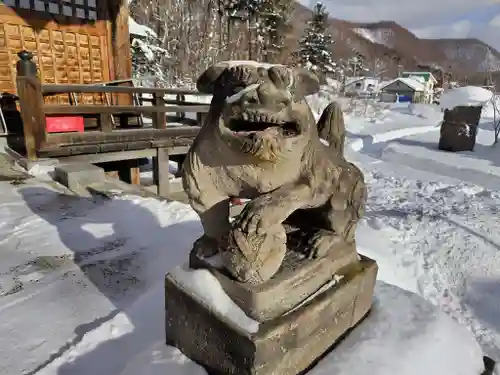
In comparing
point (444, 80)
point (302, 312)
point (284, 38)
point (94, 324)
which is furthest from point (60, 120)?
point (444, 80)

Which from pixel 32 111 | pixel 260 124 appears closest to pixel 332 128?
pixel 260 124

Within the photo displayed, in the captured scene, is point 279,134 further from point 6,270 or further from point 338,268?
point 6,270

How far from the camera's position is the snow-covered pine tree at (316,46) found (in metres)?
28.0

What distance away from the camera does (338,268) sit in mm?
1768

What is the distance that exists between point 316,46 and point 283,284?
29.1m

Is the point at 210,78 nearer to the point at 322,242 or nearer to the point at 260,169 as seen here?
the point at 260,169

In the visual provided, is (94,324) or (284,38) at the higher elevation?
(284,38)

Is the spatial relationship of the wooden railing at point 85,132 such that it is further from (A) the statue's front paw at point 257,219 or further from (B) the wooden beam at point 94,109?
(A) the statue's front paw at point 257,219

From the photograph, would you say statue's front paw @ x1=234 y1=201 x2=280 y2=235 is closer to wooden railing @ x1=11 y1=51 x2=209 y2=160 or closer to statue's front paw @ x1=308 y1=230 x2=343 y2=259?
statue's front paw @ x1=308 y1=230 x2=343 y2=259

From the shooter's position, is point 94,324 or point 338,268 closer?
point 338,268

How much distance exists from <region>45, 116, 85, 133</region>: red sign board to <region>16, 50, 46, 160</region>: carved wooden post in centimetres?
92

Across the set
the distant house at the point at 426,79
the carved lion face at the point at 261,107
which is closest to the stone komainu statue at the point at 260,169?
the carved lion face at the point at 261,107

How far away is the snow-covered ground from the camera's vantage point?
6.22 feet

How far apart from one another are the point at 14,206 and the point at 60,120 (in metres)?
2.54
